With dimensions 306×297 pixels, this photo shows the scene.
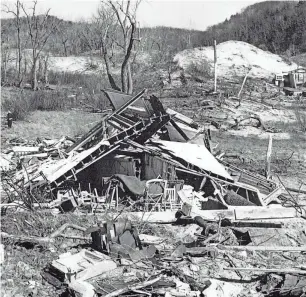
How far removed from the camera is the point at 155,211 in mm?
9641

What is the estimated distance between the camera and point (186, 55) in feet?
117

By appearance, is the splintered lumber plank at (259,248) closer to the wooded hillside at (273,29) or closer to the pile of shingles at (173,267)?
the pile of shingles at (173,267)

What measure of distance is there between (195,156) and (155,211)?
84.7 inches

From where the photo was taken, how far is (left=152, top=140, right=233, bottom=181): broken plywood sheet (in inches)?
425

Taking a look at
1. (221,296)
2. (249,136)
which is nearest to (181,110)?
(249,136)

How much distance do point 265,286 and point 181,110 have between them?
16828 millimetres

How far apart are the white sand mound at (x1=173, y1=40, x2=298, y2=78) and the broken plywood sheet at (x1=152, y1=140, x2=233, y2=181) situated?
21188 millimetres

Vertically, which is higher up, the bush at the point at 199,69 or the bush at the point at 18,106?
the bush at the point at 199,69

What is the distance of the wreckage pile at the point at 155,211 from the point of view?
642 cm

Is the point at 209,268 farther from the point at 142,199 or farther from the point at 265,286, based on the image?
the point at 142,199

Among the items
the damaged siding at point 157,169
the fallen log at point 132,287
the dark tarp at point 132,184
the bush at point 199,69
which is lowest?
the fallen log at point 132,287

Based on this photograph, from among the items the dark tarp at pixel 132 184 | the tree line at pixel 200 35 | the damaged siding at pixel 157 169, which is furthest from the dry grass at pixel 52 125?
the tree line at pixel 200 35

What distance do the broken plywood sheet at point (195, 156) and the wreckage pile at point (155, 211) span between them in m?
0.04

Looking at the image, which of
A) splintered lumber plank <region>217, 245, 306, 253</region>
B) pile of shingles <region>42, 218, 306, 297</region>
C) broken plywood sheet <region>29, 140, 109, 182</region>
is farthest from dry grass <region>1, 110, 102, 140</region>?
splintered lumber plank <region>217, 245, 306, 253</region>
